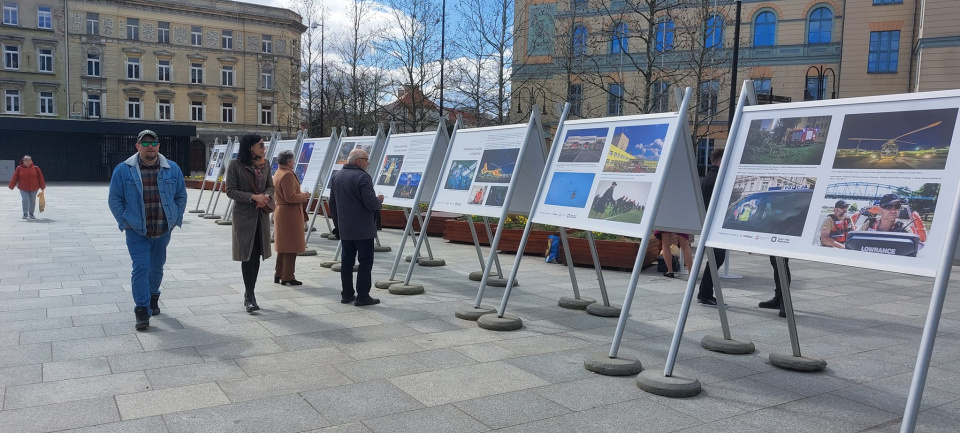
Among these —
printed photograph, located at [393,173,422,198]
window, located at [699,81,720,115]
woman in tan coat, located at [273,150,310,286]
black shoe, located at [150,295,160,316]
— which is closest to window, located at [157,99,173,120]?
window, located at [699,81,720,115]

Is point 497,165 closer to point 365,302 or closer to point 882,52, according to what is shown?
point 365,302

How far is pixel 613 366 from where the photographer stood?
17.3ft

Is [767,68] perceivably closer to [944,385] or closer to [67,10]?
[944,385]

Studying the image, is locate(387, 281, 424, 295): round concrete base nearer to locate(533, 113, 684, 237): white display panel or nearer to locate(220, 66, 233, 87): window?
locate(533, 113, 684, 237): white display panel

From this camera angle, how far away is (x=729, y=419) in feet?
14.4

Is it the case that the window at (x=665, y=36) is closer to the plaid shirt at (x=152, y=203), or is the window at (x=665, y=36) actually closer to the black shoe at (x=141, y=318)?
the plaid shirt at (x=152, y=203)

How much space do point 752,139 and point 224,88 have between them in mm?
66315

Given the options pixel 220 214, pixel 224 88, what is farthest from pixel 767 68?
pixel 224 88

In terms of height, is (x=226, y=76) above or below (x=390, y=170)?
above

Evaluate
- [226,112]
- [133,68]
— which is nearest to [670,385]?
[226,112]

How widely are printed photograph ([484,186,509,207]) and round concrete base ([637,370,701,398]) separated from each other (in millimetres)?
2945

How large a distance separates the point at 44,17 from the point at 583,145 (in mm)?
66327

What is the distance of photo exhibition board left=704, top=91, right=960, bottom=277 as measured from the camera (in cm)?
390

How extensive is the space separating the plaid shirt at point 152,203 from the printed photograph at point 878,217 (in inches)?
213
